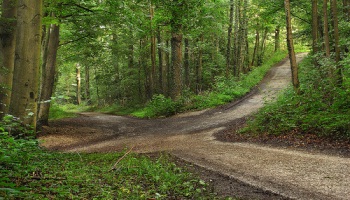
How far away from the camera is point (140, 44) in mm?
25000

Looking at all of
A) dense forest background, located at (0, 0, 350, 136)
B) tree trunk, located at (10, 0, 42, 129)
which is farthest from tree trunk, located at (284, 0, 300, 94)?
tree trunk, located at (10, 0, 42, 129)

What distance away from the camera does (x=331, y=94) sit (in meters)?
8.61

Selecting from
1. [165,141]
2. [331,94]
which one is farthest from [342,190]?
[165,141]

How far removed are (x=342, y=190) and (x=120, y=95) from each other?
89.3 ft

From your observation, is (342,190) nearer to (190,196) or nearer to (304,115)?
(190,196)

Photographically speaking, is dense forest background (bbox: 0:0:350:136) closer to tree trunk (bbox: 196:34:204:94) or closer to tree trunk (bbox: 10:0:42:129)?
tree trunk (bbox: 10:0:42:129)

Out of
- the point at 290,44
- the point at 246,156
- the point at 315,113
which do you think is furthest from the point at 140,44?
the point at 246,156

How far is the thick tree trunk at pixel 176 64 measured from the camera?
16078mm

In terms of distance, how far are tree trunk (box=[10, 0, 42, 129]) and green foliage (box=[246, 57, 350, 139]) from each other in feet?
23.0

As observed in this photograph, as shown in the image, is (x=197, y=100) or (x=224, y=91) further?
(x=224, y=91)

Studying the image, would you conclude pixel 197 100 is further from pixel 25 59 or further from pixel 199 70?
pixel 25 59

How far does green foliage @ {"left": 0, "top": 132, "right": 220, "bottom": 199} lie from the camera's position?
314cm

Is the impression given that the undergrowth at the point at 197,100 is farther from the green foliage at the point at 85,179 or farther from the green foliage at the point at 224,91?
the green foliage at the point at 85,179

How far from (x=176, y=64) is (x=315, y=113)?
9.29 meters
